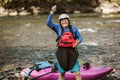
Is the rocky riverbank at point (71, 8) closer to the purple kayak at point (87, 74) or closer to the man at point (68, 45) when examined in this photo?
the purple kayak at point (87, 74)

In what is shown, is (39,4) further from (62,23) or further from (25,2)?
(62,23)

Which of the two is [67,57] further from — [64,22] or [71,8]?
[71,8]

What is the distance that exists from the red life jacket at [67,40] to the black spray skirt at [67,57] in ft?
0.30

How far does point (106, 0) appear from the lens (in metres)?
58.4

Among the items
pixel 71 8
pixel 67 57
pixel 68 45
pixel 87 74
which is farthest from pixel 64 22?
pixel 71 8

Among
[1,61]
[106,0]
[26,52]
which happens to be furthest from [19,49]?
[106,0]

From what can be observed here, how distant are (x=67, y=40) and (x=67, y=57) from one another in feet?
1.20

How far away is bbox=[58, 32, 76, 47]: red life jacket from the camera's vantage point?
6.87 meters

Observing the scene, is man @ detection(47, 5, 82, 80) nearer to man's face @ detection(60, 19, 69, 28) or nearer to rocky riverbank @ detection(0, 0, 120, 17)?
man's face @ detection(60, 19, 69, 28)

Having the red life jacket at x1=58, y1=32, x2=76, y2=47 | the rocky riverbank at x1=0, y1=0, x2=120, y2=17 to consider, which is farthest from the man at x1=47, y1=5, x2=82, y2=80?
the rocky riverbank at x1=0, y1=0, x2=120, y2=17

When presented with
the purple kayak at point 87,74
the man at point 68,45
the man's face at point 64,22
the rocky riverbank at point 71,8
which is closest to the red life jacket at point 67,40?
the man at point 68,45

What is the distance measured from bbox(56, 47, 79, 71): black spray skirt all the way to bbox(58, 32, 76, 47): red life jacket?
93mm

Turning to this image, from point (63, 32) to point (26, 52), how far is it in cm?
737

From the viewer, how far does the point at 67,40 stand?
6.87 meters
